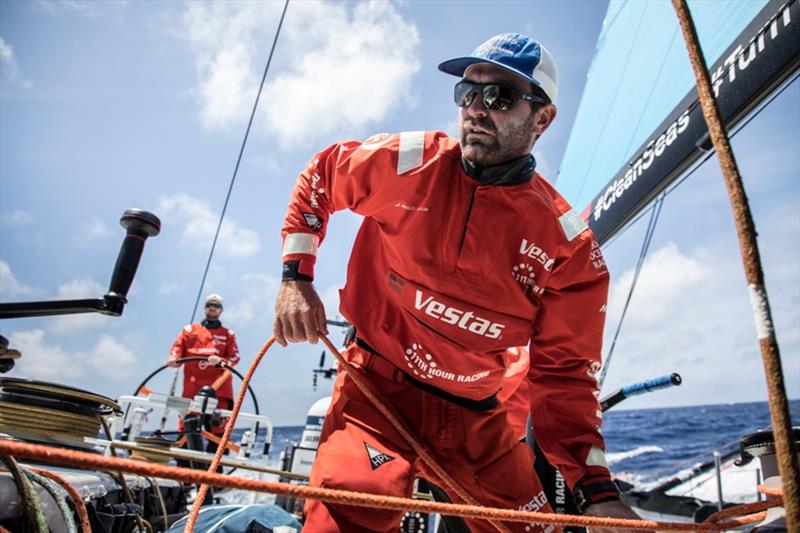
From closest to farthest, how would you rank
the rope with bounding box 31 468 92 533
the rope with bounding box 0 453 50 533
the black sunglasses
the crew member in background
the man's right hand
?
the rope with bounding box 0 453 50 533 → the rope with bounding box 31 468 92 533 → the man's right hand → the black sunglasses → the crew member in background

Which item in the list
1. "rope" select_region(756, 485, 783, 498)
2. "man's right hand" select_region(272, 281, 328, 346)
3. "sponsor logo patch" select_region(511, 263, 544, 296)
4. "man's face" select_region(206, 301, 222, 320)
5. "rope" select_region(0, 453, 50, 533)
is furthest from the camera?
"man's face" select_region(206, 301, 222, 320)

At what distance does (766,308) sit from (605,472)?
3.73ft

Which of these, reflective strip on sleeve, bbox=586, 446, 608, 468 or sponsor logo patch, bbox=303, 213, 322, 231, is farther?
sponsor logo patch, bbox=303, 213, 322, 231

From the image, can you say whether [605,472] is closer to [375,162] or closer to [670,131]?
[375,162]

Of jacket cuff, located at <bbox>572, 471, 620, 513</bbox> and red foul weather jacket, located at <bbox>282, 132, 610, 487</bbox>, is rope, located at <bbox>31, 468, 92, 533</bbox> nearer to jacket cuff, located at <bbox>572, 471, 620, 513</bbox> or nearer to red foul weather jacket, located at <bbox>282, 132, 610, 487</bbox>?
red foul weather jacket, located at <bbox>282, 132, 610, 487</bbox>

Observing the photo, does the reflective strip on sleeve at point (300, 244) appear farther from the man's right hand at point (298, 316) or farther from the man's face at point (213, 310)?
the man's face at point (213, 310)

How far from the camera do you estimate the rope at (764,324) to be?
0.52 m

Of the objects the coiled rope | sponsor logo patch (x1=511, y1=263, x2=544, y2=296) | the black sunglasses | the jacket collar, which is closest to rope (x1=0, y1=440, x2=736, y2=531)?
the coiled rope

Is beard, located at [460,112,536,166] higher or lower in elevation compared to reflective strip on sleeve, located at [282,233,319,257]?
higher

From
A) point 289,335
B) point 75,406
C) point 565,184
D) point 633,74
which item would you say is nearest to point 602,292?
point 289,335

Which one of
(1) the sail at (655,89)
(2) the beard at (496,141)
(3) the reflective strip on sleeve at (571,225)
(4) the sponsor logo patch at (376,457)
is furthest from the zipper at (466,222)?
(1) the sail at (655,89)

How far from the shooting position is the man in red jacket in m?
1.61

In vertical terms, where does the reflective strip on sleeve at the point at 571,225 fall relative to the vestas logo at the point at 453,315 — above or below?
above

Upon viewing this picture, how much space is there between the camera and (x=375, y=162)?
169 cm
